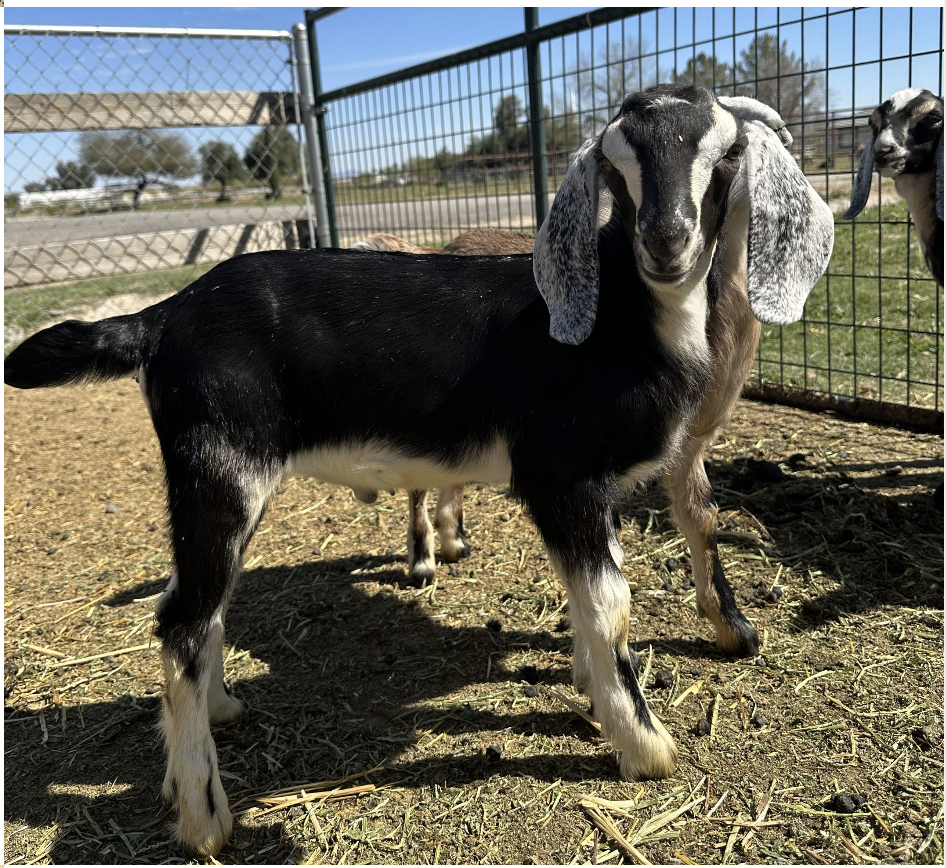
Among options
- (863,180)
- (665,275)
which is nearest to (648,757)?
(665,275)

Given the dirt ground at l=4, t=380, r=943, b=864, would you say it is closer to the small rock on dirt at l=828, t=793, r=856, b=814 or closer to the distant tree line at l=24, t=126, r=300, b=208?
the small rock on dirt at l=828, t=793, r=856, b=814

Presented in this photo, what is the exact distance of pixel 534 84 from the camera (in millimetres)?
5949

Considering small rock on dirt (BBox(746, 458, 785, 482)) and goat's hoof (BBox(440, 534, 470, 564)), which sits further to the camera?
small rock on dirt (BBox(746, 458, 785, 482))

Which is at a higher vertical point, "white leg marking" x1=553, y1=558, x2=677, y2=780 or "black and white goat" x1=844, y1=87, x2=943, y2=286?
"black and white goat" x1=844, y1=87, x2=943, y2=286

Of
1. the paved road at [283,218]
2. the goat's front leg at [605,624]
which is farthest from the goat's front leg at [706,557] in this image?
the paved road at [283,218]

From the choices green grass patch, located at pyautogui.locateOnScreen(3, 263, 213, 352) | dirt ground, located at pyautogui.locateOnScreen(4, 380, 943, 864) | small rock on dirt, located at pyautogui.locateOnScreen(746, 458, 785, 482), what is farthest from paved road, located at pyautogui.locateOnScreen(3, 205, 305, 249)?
small rock on dirt, located at pyautogui.locateOnScreen(746, 458, 785, 482)

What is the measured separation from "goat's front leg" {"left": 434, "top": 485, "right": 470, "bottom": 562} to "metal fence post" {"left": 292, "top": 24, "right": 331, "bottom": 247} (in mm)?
5037

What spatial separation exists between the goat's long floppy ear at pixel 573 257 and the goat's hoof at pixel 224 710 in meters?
1.75

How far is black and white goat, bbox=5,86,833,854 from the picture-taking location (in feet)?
7.66

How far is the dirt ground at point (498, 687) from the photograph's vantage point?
92.4 inches

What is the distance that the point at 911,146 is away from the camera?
3.84m

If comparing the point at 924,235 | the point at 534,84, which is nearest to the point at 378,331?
the point at 924,235

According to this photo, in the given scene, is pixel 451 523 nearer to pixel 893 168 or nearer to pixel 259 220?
pixel 893 168

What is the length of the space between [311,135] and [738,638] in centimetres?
692
